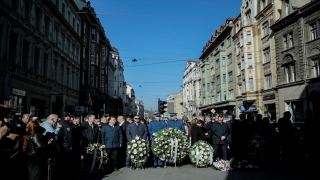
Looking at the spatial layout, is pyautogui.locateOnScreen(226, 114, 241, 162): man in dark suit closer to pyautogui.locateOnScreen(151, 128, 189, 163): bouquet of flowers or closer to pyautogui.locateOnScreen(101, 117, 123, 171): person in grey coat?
pyautogui.locateOnScreen(151, 128, 189, 163): bouquet of flowers

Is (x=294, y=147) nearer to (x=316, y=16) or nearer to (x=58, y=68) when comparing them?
(x=316, y=16)

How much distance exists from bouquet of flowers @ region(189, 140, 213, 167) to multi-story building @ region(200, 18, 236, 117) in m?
31.7

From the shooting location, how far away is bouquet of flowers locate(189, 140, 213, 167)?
10070mm

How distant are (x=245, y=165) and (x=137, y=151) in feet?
12.8

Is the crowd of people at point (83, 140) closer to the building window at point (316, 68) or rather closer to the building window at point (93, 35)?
the building window at point (316, 68)

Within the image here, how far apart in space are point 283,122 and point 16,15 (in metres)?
17.7

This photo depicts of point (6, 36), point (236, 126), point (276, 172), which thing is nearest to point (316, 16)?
point (236, 126)

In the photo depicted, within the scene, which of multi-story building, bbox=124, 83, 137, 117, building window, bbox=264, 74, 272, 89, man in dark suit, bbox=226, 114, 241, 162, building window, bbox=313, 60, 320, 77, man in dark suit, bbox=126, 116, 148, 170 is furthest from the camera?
multi-story building, bbox=124, 83, 137, 117

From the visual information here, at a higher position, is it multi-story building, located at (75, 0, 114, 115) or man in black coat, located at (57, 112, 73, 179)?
multi-story building, located at (75, 0, 114, 115)

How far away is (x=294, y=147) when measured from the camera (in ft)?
30.4

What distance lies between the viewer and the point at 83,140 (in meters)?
9.80

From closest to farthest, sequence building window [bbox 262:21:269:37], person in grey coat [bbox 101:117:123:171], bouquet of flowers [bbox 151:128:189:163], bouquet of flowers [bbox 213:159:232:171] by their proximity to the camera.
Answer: bouquet of flowers [bbox 213:159:232:171] → person in grey coat [bbox 101:117:123:171] → bouquet of flowers [bbox 151:128:189:163] → building window [bbox 262:21:269:37]

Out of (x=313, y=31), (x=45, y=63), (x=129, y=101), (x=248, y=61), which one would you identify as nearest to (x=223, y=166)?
(x=313, y=31)

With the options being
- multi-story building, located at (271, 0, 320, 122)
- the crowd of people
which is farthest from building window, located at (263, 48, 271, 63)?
the crowd of people
